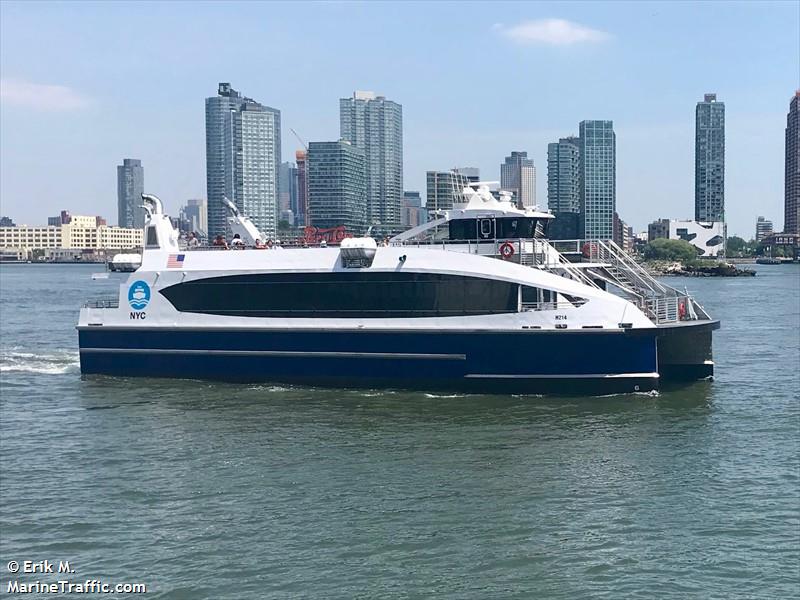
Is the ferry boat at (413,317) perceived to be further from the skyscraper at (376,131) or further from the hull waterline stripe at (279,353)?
the skyscraper at (376,131)

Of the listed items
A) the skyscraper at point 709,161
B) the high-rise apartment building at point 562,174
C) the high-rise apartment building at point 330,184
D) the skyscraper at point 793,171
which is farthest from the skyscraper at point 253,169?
the skyscraper at point 793,171

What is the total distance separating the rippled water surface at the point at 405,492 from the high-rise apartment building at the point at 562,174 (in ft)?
419

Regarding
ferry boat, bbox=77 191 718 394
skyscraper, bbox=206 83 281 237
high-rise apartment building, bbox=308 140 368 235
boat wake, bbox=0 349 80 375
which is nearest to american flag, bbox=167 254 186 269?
ferry boat, bbox=77 191 718 394

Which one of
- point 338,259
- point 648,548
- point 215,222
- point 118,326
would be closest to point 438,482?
point 648,548

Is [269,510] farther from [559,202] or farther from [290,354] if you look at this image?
[559,202]

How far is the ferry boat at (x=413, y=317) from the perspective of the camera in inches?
793

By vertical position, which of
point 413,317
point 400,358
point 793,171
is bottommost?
point 400,358

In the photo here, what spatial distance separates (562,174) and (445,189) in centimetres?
12381

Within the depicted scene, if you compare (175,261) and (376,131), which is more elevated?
(376,131)

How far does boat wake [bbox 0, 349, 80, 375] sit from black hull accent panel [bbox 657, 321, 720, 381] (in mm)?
16972

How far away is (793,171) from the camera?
194m

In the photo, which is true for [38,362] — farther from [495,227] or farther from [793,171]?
[793,171]

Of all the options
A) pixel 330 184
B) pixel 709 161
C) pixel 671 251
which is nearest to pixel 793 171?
pixel 709 161

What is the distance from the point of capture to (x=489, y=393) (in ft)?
68.0
